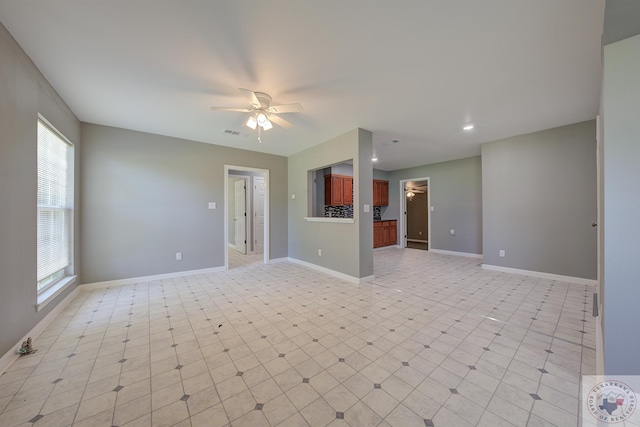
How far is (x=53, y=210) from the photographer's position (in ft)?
9.38

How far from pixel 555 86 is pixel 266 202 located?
197 inches

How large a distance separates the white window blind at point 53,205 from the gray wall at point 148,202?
Result: 363 mm

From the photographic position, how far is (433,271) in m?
4.62

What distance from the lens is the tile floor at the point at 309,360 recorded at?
139cm

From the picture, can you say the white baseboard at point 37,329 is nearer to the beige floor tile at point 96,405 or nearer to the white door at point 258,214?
the beige floor tile at point 96,405

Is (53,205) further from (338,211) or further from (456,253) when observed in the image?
(456,253)

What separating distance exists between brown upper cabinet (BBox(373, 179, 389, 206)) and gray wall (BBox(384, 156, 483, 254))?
1002 millimetres

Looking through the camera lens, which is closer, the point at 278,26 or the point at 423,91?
the point at 278,26

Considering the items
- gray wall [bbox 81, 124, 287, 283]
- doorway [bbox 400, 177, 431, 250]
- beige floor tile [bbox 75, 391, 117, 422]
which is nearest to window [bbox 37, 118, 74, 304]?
gray wall [bbox 81, 124, 287, 283]

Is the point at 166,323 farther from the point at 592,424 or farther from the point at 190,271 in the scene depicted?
the point at 592,424

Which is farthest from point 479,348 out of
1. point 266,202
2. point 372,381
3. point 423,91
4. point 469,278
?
point 266,202

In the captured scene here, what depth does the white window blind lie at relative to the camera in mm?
2582

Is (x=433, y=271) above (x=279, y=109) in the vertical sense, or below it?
below

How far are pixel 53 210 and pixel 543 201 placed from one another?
7.36 metres
